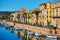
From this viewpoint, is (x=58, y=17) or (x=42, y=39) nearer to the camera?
(x=42, y=39)

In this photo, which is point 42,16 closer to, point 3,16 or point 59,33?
point 59,33

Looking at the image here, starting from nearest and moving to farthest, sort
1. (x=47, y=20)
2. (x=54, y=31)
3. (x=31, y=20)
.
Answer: (x=54, y=31) < (x=47, y=20) < (x=31, y=20)

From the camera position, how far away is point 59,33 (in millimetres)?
9672

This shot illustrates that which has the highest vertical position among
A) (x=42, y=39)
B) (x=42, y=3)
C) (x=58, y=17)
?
(x=42, y=3)

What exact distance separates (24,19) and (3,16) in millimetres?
15034

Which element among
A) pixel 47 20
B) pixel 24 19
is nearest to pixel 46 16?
pixel 47 20

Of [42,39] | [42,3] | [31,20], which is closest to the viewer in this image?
[42,39]

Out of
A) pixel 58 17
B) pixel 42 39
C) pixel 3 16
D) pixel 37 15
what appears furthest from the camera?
pixel 3 16

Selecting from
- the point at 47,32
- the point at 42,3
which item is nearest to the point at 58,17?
the point at 47,32

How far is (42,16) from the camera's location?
16.5 m

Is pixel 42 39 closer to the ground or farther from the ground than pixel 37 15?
closer to the ground

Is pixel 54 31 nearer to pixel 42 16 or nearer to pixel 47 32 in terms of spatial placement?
pixel 47 32

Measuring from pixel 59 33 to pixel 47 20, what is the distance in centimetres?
510

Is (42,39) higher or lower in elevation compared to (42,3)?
lower
